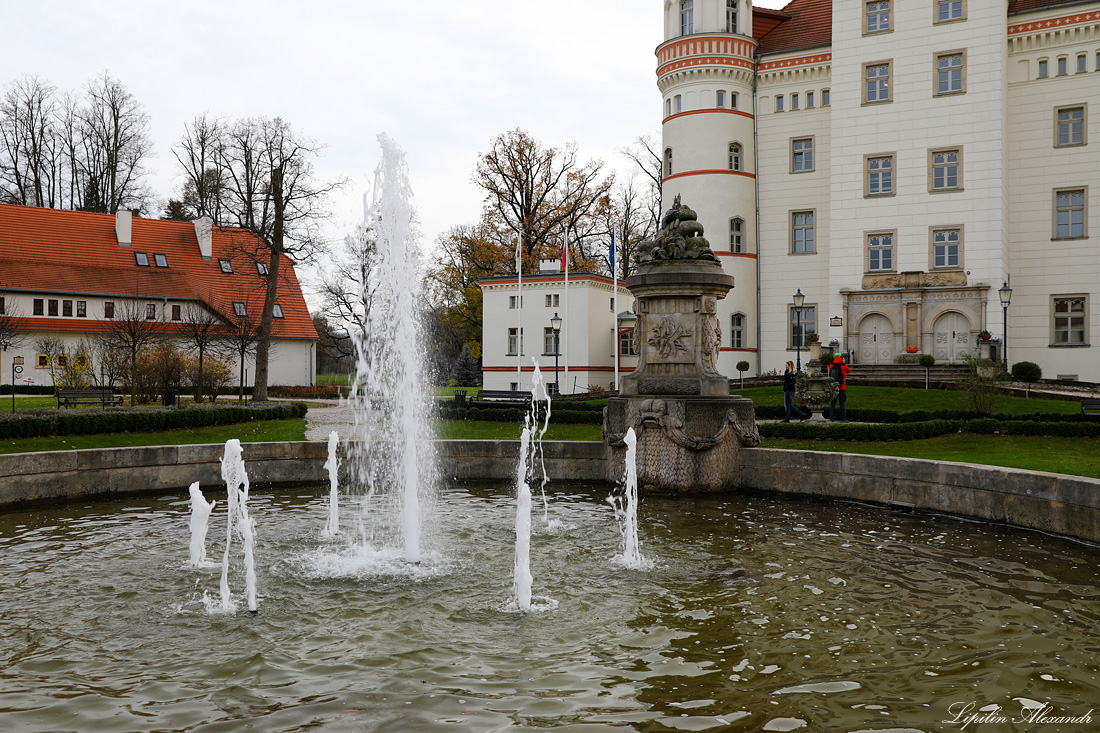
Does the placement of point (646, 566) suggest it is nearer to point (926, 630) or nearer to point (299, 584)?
point (926, 630)

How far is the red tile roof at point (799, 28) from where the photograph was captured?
3834 centimetres

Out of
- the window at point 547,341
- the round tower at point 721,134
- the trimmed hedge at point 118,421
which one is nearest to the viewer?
the trimmed hedge at point 118,421

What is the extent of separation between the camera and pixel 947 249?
3378cm

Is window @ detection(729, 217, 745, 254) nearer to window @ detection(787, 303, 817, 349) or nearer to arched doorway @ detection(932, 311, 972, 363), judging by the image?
window @ detection(787, 303, 817, 349)

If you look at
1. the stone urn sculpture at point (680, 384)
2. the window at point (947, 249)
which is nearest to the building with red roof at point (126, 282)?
the stone urn sculpture at point (680, 384)

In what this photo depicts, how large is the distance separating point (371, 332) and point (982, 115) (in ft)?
104

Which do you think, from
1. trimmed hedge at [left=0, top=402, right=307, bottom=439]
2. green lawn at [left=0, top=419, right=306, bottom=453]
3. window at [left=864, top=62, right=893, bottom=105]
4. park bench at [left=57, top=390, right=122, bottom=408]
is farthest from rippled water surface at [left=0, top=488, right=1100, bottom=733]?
window at [left=864, top=62, right=893, bottom=105]

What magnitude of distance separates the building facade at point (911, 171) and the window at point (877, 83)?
0.22 feet

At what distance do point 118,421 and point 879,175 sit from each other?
105ft

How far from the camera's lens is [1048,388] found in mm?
25969

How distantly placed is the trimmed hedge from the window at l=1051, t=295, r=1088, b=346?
107 ft

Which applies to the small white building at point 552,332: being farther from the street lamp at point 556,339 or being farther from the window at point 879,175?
the window at point 879,175

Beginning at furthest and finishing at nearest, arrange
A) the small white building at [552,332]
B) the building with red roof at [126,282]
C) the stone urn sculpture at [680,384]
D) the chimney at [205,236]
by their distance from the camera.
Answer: the chimney at [205,236]
the small white building at [552,332]
the building with red roof at [126,282]
the stone urn sculpture at [680,384]

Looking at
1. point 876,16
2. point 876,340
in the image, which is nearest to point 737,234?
point 876,340
